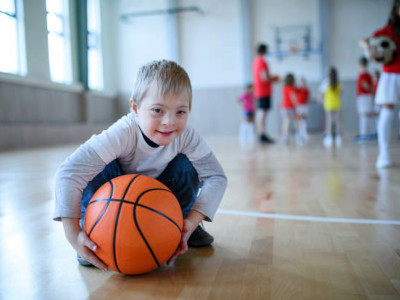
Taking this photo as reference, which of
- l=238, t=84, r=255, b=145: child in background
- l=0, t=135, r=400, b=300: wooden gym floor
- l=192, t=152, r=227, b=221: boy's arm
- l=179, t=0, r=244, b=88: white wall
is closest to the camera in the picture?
l=0, t=135, r=400, b=300: wooden gym floor

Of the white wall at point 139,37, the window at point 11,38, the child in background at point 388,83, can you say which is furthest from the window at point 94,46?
the child in background at point 388,83

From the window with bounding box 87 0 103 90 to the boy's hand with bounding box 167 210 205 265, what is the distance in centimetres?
867

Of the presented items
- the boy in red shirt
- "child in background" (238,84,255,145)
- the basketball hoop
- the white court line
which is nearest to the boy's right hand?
the white court line

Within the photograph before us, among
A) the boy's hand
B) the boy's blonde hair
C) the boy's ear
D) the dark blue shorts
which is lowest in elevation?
the boy's hand

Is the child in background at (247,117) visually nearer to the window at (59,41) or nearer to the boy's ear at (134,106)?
the window at (59,41)

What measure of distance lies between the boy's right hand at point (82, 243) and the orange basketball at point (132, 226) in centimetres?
2

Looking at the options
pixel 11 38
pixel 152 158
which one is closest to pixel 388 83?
pixel 152 158

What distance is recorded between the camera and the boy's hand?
109cm

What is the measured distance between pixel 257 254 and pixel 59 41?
7787 mm

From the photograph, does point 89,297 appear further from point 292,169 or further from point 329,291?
point 292,169

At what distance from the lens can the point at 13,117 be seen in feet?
20.9

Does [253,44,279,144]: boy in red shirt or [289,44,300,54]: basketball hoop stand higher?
[289,44,300,54]: basketball hoop

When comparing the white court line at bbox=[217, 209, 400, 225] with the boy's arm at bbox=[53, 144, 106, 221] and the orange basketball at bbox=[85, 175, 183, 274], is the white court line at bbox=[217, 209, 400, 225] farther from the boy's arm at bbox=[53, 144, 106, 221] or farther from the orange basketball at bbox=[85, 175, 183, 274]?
the boy's arm at bbox=[53, 144, 106, 221]

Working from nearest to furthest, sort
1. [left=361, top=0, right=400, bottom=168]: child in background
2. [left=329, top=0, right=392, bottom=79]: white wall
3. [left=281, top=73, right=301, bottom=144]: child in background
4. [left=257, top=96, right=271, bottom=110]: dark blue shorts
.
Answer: [left=361, top=0, right=400, bottom=168]: child in background, [left=257, top=96, right=271, bottom=110]: dark blue shorts, [left=281, top=73, right=301, bottom=144]: child in background, [left=329, top=0, right=392, bottom=79]: white wall
